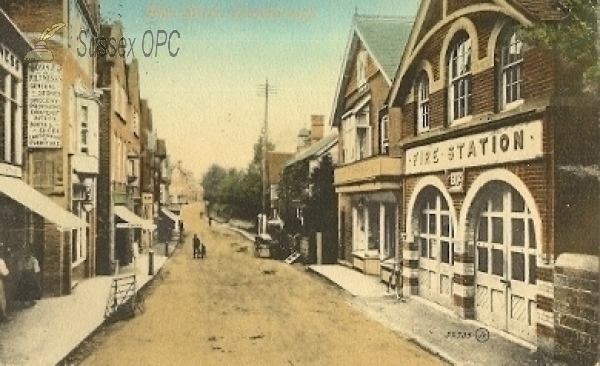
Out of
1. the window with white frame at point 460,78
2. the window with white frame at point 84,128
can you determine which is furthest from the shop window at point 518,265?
the window with white frame at point 84,128

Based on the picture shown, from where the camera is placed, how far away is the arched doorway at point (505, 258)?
700 cm

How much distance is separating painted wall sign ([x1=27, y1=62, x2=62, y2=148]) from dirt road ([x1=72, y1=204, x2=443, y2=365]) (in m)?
2.60

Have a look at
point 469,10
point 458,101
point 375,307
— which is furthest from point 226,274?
point 469,10

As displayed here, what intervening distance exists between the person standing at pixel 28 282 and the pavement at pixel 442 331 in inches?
190

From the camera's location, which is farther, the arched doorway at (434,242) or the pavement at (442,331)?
the arched doorway at (434,242)

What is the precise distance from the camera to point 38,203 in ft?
24.4

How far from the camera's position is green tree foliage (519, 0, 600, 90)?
229 inches

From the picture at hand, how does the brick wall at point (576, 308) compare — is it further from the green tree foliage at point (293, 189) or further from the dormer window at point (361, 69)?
the green tree foliage at point (293, 189)

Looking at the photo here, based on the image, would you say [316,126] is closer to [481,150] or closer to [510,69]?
[481,150]

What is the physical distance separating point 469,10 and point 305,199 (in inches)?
411

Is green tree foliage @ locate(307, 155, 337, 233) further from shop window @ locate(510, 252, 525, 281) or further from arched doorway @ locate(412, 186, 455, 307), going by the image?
shop window @ locate(510, 252, 525, 281)

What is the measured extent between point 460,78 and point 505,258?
105 inches

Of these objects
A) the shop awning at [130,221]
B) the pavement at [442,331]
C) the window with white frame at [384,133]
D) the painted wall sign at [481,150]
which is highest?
the window with white frame at [384,133]

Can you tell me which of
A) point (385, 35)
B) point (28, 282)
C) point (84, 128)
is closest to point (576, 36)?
point (385, 35)
